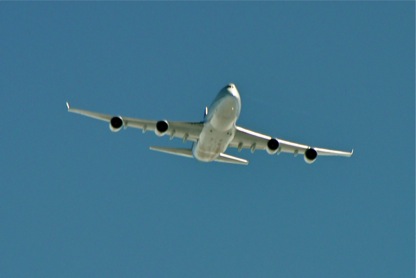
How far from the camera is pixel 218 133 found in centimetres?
6162

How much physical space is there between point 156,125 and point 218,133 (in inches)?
173

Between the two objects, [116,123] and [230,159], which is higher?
[230,159]

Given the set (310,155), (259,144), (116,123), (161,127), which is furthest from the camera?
(310,155)

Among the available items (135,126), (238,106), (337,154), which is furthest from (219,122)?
(337,154)

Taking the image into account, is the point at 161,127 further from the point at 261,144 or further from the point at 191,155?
the point at 261,144

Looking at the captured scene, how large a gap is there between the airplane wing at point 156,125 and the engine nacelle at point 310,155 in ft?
26.5

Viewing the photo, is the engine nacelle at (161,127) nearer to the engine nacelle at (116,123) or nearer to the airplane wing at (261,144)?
the engine nacelle at (116,123)

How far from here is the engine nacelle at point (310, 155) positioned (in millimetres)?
66438

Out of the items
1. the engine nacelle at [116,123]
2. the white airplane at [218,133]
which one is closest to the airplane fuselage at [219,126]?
the white airplane at [218,133]

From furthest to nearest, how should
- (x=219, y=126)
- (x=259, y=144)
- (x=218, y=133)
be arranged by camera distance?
1. (x=259, y=144)
2. (x=218, y=133)
3. (x=219, y=126)

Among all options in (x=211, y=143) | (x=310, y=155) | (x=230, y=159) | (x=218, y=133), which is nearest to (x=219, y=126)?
(x=218, y=133)

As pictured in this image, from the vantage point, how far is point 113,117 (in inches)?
2452

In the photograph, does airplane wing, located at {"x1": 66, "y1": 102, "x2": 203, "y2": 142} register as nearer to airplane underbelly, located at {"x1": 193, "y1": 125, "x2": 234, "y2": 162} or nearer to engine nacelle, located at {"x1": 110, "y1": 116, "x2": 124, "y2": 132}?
engine nacelle, located at {"x1": 110, "y1": 116, "x2": 124, "y2": 132}

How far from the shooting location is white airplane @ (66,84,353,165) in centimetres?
5966
